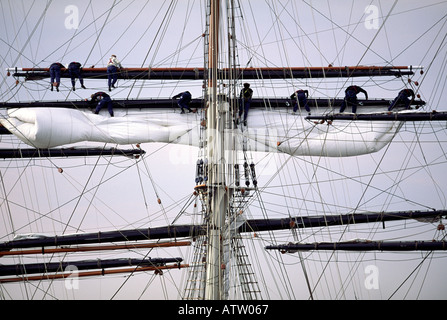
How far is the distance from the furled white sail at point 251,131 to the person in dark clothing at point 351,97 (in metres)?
0.57

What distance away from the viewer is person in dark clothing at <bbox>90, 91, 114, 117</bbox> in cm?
3203

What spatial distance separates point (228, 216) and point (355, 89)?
290 inches

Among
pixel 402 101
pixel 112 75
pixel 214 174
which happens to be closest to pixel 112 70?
pixel 112 75

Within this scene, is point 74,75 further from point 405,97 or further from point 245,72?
point 405,97

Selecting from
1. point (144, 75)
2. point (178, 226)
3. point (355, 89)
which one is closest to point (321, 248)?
point (178, 226)

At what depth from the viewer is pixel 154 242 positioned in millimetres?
29250

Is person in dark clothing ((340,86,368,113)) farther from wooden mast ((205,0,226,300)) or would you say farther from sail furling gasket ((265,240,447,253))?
sail furling gasket ((265,240,447,253))

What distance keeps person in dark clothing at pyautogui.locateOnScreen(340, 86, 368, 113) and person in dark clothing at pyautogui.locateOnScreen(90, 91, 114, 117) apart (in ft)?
25.1

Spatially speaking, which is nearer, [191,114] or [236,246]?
[236,246]

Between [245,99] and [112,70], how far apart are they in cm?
450

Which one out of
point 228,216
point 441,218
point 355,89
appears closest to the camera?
point 228,216

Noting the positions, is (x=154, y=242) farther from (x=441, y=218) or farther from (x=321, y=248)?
(x=441, y=218)

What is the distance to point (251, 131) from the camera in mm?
31953

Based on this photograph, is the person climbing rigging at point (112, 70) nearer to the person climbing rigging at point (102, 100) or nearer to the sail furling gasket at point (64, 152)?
the person climbing rigging at point (102, 100)
